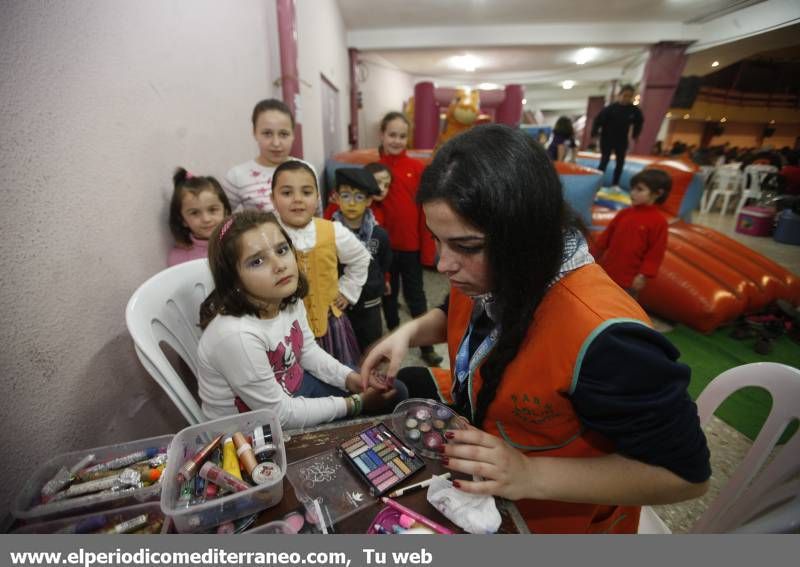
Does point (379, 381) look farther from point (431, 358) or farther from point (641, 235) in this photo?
point (641, 235)

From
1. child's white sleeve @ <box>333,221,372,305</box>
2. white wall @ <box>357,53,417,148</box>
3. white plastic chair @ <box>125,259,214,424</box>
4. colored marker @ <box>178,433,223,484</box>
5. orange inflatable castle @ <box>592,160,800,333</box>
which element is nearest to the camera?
colored marker @ <box>178,433,223,484</box>

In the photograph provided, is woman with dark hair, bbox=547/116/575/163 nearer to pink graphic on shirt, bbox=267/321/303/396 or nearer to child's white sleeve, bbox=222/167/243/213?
child's white sleeve, bbox=222/167/243/213

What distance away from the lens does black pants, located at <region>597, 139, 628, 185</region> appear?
530 cm

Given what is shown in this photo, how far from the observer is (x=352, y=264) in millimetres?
1778

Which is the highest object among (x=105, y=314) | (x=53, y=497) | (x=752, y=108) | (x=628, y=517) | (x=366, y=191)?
(x=752, y=108)

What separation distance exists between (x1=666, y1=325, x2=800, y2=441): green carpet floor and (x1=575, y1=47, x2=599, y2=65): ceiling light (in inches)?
290

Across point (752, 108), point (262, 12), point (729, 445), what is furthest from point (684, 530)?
point (262, 12)

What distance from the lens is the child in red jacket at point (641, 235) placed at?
2.30 m

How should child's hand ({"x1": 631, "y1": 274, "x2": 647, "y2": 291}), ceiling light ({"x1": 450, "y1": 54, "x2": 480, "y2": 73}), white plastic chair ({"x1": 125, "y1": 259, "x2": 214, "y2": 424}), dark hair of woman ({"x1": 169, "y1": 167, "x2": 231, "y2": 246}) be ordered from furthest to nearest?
ceiling light ({"x1": 450, "y1": 54, "x2": 480, "y2": 73})
child's hand ({"x1": 631, "y1": 274, "x2": 647, "y2": 291})
dark hair of woman ({"x1": 169, "y1": 167, "x2": 231, "y2": 246})
white plastic chair ({"x1": 125, "y1": 259, "x2": 214, "y2": 424})

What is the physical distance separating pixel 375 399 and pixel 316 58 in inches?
159

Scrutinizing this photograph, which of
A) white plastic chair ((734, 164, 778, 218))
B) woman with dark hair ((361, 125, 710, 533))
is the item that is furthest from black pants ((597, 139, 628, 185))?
woman with dark hair ((361, 125, 710, 533))

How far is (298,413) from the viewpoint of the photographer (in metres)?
1.04

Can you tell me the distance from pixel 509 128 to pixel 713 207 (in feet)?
13.1
